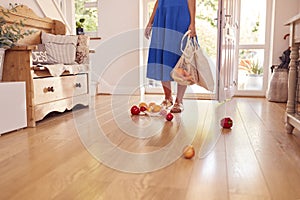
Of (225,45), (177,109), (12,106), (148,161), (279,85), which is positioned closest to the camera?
(148,161)

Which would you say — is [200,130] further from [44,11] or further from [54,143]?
[44,11]

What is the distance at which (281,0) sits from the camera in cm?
357

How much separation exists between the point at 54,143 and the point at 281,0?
319cm

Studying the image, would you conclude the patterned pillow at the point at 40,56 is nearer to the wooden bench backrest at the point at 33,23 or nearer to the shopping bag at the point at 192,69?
the wooden bench backrest at the point at 33,23

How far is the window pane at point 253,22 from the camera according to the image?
3.86 meters

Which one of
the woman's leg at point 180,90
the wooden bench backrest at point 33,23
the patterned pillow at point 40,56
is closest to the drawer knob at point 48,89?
the patterned pillow at point 40,56

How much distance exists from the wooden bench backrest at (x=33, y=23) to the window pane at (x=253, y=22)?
7.51 ft

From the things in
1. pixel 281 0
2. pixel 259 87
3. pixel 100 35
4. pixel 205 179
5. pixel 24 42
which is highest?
pixel 281 0

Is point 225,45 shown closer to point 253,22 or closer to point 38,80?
point 253,22

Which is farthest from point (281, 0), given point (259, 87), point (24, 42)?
point (24, 42)

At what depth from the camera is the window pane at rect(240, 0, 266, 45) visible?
3.86 meters

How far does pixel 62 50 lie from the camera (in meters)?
2.77

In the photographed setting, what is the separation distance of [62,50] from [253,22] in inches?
98.4

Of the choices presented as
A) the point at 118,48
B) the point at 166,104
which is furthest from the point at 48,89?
the point at 118,48
